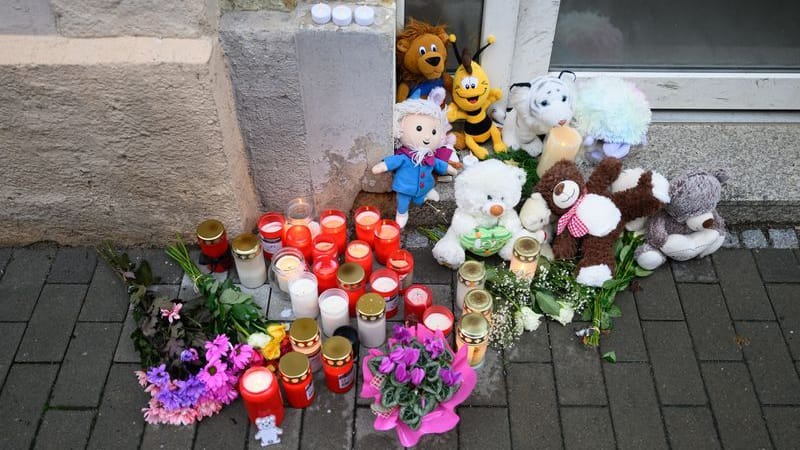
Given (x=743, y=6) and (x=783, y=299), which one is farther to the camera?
(x=743, y=6)

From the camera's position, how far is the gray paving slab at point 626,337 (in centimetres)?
299

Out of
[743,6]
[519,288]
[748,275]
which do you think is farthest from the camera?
[743,6]

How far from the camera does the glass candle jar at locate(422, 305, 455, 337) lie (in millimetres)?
2846

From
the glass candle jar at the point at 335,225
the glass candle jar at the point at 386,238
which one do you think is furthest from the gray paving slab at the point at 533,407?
the glass candle jar at the point at 335,225

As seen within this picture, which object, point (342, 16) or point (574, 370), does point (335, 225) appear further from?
point (574, 370)

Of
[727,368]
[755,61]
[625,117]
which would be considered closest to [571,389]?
[727,368]

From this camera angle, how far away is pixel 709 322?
10.2 feet

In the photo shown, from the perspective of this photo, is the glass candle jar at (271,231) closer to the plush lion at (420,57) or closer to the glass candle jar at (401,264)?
the glass candle jar at (401,264)

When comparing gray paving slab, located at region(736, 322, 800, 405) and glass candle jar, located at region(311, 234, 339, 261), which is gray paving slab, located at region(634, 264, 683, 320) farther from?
glass candle jar, located at region(311, 234, 339, 261)

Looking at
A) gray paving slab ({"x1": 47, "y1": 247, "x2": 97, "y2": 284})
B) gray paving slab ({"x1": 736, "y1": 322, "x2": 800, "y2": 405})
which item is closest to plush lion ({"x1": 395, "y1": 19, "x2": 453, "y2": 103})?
gray paving slab ({"x1": 47, "y1": 247, "x2": 97, "y2": 284})

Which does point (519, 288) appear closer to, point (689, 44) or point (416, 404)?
point (416, 404)

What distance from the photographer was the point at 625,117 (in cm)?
326

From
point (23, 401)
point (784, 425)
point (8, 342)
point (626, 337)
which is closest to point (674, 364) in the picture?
point (626, 337)

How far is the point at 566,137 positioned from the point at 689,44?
1.19m
